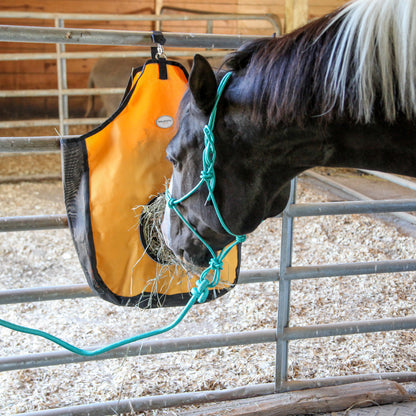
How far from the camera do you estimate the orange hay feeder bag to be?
4.66 feet

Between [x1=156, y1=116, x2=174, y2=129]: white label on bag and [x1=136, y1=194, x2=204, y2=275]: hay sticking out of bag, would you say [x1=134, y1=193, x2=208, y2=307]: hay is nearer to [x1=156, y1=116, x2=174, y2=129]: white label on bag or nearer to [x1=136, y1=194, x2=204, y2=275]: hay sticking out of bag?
[x1=136, y1=194, x2=204, y2=275]: hay sticking out of bag

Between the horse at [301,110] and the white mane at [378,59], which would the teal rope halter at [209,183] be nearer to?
the horse at [301,110]

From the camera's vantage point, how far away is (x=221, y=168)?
3.72 feet

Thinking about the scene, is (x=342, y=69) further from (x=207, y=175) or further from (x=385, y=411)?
(x=385, y=411)

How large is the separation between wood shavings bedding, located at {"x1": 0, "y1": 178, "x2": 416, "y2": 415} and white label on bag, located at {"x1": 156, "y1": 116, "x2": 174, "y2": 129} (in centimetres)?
92

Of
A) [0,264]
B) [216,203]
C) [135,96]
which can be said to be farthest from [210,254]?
[0,264]

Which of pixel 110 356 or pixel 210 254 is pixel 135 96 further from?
pixel 110 356

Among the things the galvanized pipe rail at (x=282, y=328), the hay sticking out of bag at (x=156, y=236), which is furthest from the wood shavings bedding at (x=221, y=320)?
the hay sticking out of bag at (x=156, y=236)

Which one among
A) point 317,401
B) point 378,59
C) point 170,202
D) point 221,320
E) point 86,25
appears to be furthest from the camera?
point 86,25

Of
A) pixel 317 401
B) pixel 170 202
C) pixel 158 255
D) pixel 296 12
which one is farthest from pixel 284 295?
pixel 296 12

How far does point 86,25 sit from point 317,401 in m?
7.22

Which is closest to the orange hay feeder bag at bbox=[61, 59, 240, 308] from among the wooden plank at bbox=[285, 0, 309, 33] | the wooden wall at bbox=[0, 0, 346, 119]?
the wooden plank at bbox=[285, 0, 309, 33]

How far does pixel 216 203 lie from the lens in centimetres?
117

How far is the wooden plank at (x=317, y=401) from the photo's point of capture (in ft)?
5.46
